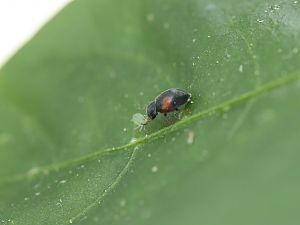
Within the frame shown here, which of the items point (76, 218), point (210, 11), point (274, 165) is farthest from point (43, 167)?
point (274, 165)

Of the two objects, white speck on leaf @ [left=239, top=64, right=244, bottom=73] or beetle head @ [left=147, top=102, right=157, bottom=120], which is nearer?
white speck on leaf @ [left=239, top=64, right=244, bottom=73]

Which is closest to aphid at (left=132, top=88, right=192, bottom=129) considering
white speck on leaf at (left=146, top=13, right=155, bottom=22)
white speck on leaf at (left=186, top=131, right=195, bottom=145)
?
white speck on leaf at (left=186, top=131, right=195, bottom=145)

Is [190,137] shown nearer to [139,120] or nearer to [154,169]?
[154,169]

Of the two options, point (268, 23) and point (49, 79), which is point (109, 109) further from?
point (268, 23)

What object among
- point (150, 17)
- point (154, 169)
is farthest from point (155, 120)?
point (150, 17)

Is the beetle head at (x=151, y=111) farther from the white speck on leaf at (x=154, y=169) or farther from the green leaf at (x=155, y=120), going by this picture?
the white speck on leaf at (x=154, y=169)

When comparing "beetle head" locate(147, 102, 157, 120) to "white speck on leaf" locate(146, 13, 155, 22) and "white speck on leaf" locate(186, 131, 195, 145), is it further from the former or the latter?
"white speck on leaf" locate(146, 13, 155, 22)

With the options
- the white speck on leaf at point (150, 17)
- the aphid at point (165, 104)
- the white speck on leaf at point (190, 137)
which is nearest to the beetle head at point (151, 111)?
the aphid at point (165, 104)
